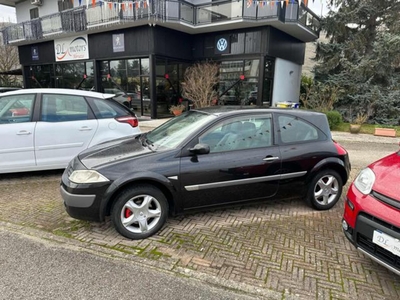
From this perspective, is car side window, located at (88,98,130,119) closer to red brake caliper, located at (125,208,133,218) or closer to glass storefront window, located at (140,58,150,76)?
red brake caliper, located at (125,208,133,218)

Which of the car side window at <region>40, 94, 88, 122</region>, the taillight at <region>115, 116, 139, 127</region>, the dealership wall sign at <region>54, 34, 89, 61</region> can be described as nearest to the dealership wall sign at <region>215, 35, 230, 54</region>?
the dealership wall sign at <region>54, 34, 89, 61</region>

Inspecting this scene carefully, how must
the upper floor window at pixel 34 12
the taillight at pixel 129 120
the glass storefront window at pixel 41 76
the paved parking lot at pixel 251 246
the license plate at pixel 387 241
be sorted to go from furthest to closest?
the upper floor window at pixel 34 12
the glass storefront window at pixel 41 76
the taillight at pixel 129 120
the paved parking lot at pixel 251 246
the license plate at pixel 387 241

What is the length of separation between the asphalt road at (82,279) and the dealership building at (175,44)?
11893 millimetres

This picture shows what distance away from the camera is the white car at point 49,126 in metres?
4.65

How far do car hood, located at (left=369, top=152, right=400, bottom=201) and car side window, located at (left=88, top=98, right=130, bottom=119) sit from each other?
4.25 meters

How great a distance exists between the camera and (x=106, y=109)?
525 centimetres

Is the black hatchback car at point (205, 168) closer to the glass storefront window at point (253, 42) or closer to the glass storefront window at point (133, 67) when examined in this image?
the glass storefront window at point (253, 42)

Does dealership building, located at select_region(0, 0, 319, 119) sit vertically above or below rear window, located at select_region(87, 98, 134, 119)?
above

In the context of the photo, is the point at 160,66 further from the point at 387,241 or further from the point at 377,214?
the point at 387,241

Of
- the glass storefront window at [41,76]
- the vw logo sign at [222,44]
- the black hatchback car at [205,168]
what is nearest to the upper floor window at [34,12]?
the glass storefront window at [41,76]

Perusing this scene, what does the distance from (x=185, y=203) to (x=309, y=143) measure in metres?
1.89

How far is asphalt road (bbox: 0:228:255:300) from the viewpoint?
229 centimetres

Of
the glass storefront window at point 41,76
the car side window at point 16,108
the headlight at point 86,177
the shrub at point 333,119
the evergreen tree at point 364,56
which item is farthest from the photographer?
the glass storefront window at point 41,76

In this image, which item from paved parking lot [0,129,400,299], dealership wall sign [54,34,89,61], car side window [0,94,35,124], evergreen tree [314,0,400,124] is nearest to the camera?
paved parking lot [0,129,400,299]
